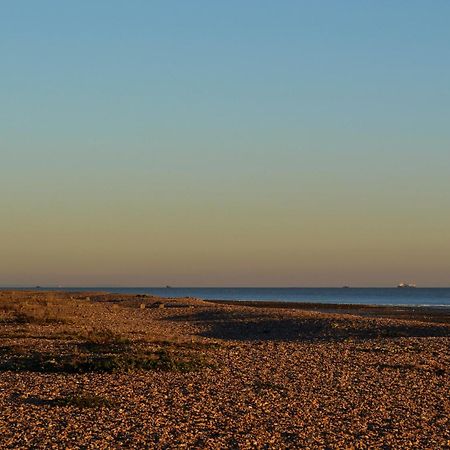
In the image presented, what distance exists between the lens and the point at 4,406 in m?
18.0

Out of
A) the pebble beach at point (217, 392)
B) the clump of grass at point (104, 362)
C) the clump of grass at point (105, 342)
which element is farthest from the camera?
the clump of grass at point (105, 342)

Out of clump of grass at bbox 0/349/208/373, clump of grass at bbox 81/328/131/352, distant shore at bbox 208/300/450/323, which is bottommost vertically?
distant shore at bbox 208/300/450/323

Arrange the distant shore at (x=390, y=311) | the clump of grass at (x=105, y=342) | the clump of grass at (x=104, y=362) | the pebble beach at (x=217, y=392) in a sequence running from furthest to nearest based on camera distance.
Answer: the distant shore at (x=390, y=311), the clump of grass at (x=105, y=342), the clump of grass at (x=104, y=362), the pebble beach at (x=217, y=392)

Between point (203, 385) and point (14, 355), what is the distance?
911cm

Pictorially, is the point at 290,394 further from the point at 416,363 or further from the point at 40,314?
the point at 40,314

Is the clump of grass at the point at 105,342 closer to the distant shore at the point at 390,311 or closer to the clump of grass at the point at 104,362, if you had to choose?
the clump of grass at the point at 104,362

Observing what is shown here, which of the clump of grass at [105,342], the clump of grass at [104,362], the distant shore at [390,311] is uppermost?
the clump of grass at [105,342]

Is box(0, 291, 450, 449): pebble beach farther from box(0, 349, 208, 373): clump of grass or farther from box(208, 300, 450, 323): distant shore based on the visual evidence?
box(208, 300, 450, 323): distant shore

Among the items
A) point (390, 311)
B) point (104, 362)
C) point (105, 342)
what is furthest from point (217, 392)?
point (390, 311)

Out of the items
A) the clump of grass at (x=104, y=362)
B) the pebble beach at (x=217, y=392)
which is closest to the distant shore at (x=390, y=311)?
the pebble beach at (x=217, y=392)

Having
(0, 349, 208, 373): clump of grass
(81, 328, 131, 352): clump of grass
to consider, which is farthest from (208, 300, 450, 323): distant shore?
(0, 349, 208, 373): clump of grass

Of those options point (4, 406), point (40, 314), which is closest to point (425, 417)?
point (4, 406)

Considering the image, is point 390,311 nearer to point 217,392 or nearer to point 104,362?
point 104,362

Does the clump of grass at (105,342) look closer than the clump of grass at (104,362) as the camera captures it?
No
